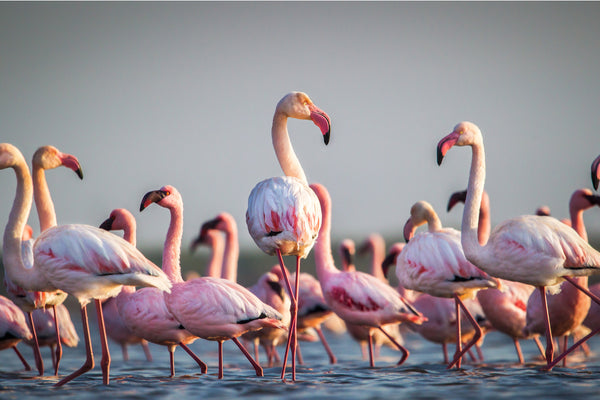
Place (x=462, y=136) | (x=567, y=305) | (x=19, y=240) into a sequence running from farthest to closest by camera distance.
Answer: (x=567, y=305), (x=462, y=136), (x=19, y=240)

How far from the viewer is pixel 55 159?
21.7ft

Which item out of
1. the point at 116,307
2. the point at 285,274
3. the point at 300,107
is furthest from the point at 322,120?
the point at 116,307

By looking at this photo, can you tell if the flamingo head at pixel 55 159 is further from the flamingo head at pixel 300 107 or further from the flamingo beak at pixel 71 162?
the flamingo head at pixel 300 107

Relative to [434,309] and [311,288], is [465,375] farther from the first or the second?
[311,288]

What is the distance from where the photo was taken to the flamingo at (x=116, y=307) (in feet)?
25.7

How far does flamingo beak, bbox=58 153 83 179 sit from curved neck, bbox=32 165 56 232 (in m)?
0.26

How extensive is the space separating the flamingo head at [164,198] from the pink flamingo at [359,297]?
165 cm

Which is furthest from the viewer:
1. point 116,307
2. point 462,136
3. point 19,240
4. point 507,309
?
point 116,307

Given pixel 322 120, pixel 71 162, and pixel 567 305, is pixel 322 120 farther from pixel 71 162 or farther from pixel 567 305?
pixel 567 305

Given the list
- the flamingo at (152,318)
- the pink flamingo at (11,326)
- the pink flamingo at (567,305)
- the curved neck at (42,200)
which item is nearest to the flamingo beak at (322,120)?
the flamingo at (152,318)

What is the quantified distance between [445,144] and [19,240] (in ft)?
11.9

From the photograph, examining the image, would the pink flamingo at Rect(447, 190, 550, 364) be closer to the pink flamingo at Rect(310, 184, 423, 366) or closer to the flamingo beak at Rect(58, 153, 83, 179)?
the pink flamingo at Rect(310, 184, 423, 366)

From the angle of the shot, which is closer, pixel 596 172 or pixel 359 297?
pixel 596 172

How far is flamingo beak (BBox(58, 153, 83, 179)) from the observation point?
6586 millimetres
